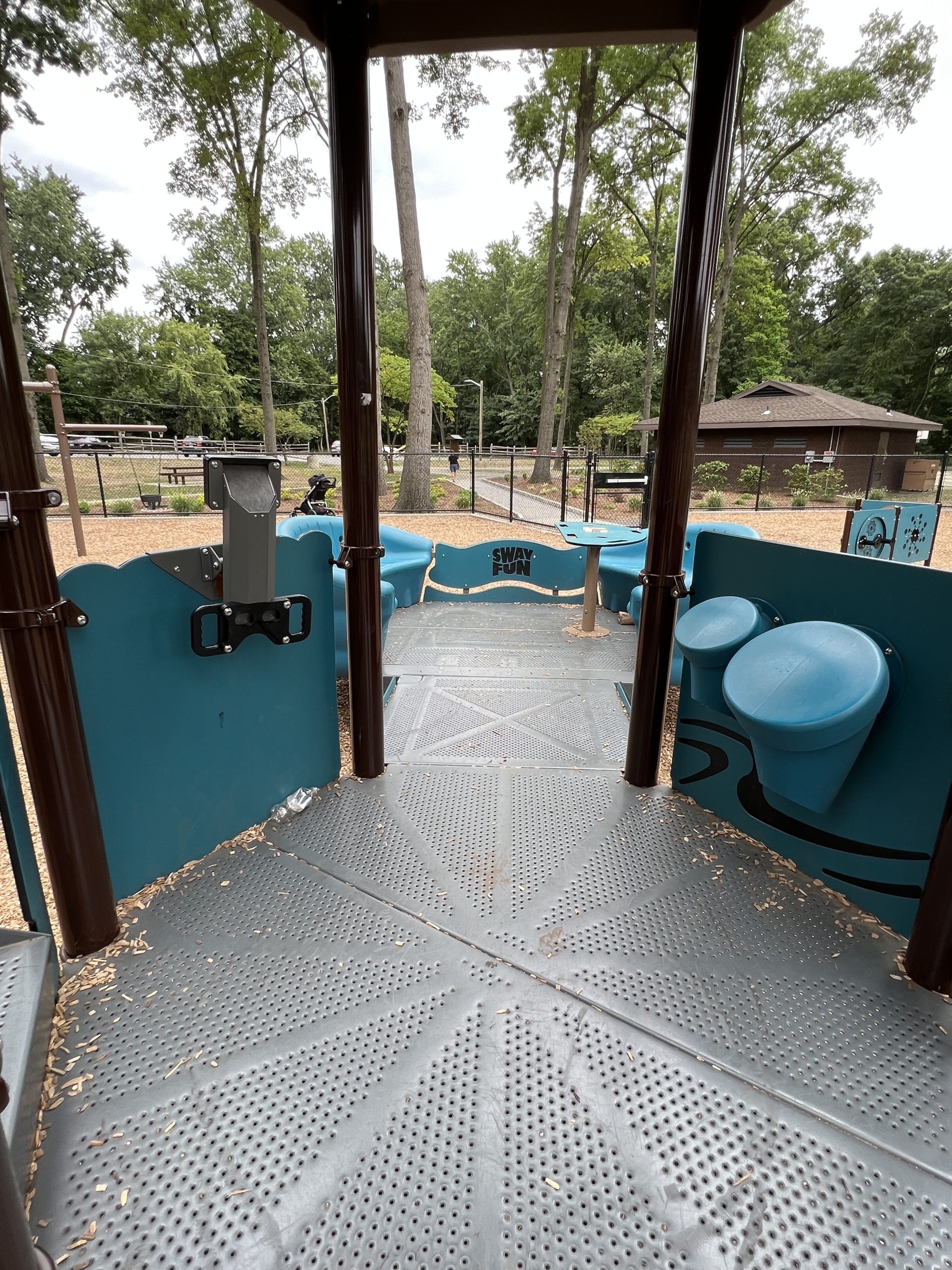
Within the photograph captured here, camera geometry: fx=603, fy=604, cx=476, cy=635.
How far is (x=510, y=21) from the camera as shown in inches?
85.8

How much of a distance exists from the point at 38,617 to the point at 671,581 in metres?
2.06

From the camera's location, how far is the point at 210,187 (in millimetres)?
14586

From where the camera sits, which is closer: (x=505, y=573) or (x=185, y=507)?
(x=505, y=573)

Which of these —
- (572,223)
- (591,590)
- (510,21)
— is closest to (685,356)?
(510,21)

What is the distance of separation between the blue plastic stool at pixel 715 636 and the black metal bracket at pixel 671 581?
0.09 metres

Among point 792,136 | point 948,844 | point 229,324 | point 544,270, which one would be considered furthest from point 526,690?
point 229,324

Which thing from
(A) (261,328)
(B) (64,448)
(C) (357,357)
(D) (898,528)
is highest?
(A) (261,328)

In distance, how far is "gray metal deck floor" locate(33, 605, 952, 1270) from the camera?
1.10 m

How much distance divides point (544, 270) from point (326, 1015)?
35.1 meters

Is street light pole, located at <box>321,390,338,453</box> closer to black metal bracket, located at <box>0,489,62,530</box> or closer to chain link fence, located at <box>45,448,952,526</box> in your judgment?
chain link fence, located at <box>45,448,952,526</box>

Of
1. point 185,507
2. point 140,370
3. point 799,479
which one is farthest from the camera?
point 140,370

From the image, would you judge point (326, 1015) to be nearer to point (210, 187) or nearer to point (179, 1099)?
point (179, 1099)

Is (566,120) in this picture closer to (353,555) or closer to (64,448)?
(64,448)

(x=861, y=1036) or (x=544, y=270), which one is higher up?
(x=544, y=270)
